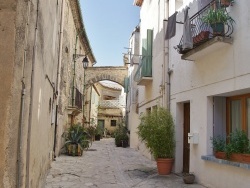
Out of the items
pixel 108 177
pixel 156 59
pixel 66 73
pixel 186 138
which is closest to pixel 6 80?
pixel 108 177

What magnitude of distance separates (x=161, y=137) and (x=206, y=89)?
2320 millimetres

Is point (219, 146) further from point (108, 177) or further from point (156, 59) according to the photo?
point (156, 59)

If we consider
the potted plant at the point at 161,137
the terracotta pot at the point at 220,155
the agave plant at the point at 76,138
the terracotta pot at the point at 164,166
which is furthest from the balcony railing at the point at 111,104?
the terracotta pot at the point at 220,155

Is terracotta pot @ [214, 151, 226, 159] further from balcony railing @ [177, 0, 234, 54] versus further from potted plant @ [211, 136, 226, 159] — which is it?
balcony railing @ [177, 0, 234, 54]

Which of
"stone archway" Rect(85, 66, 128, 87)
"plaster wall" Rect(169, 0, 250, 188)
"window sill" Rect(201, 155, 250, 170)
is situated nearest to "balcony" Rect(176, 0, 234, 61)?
"plaster wall" Rect(169, 0, 250, 188)

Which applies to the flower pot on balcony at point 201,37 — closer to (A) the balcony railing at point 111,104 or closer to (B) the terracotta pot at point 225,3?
(B) the terracotta pot at point 225,3

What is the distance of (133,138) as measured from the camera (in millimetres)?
18531

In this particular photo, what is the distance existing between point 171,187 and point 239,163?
6.74 ft

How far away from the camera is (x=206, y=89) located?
7.27 m

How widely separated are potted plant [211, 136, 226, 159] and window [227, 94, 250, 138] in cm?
40

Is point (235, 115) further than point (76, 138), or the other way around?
point (76, 138)

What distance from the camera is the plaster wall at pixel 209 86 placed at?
5859 millimetres

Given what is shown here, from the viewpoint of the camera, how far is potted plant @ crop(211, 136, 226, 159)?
6492 millimetres

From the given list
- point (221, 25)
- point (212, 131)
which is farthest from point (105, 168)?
point (221, 25)
